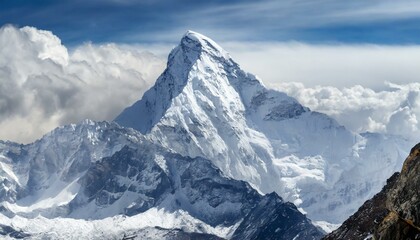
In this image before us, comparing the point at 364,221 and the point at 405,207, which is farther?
the point at 364,221

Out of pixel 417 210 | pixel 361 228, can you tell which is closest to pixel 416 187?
pixel 417 210

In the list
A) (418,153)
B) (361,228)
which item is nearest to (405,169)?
(418,153)

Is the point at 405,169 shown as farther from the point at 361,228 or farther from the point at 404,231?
the point at 361,228

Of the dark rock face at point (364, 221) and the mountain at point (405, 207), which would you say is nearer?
the mountain at point (405, 207)

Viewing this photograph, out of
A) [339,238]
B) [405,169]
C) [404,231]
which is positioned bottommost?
[404,231]

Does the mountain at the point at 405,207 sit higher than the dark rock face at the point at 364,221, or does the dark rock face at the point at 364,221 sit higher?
the dark rock face at the point at 364,221

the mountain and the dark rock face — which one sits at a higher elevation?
the dark rock face

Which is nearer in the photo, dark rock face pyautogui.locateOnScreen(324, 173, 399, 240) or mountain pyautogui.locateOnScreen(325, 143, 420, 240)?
mountain pyautogui.locateOnScreen(325, 143, 420, 240)

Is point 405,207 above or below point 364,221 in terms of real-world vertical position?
below

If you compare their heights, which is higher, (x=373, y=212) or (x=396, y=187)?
(x=373, y=212)

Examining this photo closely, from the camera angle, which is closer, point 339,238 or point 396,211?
point 396,211
